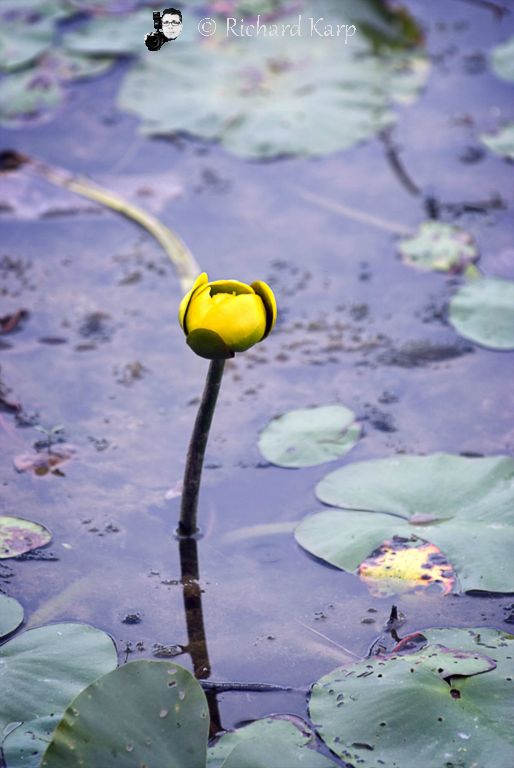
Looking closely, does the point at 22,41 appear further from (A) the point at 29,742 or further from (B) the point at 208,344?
(A) the point at 29,742

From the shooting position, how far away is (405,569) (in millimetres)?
2273

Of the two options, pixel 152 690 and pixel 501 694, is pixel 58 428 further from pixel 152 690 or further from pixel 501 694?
pixel 501 694

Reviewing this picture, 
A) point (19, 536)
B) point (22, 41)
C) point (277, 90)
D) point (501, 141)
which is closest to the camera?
point (19, 536)

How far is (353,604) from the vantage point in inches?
89.4

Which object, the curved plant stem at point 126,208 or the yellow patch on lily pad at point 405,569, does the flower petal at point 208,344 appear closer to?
the yellow patch on lily pad at point 405,569

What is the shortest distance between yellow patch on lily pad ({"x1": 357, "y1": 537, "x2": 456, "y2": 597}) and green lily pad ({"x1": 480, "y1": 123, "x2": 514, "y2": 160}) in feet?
7.03

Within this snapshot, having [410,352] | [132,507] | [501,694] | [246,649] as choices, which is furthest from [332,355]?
[501,694]

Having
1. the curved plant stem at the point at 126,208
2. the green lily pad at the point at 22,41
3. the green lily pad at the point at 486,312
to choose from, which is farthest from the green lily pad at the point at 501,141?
the green lily pad at the point at 22,41

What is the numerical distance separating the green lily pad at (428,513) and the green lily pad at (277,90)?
183cm

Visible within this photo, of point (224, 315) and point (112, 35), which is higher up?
point (224, 315)

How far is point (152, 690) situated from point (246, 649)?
438 mm

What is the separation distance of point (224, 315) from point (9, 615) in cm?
87

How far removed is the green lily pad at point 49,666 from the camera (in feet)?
6.22

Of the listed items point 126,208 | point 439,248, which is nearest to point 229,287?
point 439,248
